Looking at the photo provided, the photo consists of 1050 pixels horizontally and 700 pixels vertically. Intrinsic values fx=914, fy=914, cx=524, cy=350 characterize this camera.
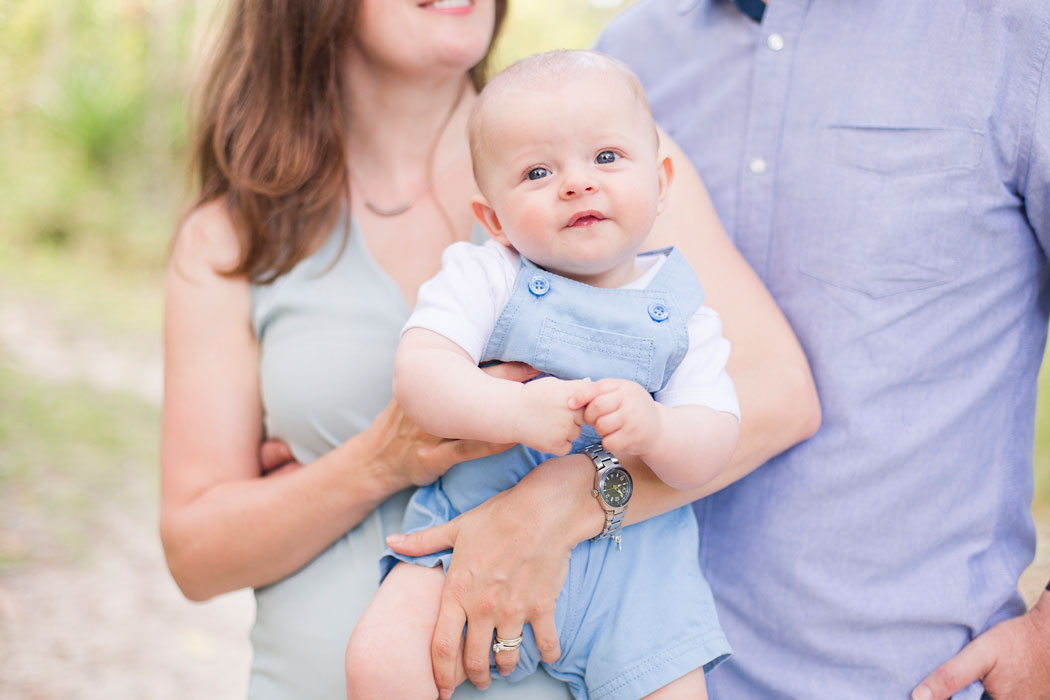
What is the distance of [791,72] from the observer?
175cm

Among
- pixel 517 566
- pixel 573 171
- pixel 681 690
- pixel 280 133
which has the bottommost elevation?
pixel 681 690

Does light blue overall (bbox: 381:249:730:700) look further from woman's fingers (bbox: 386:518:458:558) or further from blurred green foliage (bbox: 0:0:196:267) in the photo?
blurred green foliage (bbox: 0:0:196:267)

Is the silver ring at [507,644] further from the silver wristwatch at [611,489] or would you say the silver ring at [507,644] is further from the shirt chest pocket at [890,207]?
the shirt chest pocket at [890,207]

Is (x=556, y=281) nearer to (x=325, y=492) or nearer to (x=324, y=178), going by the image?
(x=325, y=492)

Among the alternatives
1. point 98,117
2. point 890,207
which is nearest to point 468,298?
point 890,207

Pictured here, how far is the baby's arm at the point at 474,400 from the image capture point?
1.23m

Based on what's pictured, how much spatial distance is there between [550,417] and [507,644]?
1.50 ft

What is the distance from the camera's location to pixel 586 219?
1.37m

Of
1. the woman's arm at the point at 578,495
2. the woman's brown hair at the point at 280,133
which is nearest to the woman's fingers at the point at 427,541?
the woman's arm at the point at 578,495

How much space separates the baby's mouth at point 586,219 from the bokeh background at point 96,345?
1.19 m

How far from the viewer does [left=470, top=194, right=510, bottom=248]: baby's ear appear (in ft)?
4.88

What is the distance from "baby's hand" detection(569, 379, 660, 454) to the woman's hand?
0.25 metres

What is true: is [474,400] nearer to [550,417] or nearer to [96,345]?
[550,417]

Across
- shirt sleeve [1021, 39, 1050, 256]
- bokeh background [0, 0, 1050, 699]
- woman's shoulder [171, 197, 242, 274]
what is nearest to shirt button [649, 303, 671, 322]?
shirt sleeve [1021, 39, 1050, 256]
